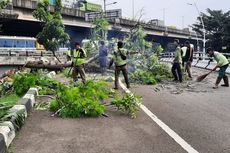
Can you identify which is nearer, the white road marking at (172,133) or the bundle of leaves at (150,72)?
the white road marking at (172,133)

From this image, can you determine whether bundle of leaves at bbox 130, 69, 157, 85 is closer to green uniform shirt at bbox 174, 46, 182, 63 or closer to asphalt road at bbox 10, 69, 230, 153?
green uniform shirt at bbox 174, 46, 182, 63

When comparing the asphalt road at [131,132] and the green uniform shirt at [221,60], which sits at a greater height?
the green uniform shirt at [221,60]

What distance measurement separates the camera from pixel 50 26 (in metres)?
34.0

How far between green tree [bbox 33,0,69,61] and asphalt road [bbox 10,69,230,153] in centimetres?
2617

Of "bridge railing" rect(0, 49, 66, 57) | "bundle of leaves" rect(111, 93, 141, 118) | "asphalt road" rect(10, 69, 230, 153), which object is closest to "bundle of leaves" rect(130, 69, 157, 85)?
"asphalt road" rect(10, 69, 230, 153)

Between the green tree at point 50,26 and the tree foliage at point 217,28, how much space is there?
26489 millimetres

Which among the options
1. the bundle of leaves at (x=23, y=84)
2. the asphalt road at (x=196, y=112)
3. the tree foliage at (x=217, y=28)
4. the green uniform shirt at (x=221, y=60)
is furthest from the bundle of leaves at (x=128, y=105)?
the tree foliage at (x=217, y=28)

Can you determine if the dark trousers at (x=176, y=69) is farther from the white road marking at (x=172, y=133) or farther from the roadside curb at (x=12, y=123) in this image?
the roadside curb at (x=12, y=123)

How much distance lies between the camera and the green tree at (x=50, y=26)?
34.2 metres

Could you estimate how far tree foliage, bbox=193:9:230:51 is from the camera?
5173 centimetres

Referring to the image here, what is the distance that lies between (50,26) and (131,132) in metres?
29.0

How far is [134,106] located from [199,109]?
187 cm

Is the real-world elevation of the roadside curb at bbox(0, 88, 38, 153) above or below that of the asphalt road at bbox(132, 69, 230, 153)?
above

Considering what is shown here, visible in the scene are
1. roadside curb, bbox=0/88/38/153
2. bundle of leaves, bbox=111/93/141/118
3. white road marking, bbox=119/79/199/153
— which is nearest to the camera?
roadside curb, bbox=0/88/38/153
